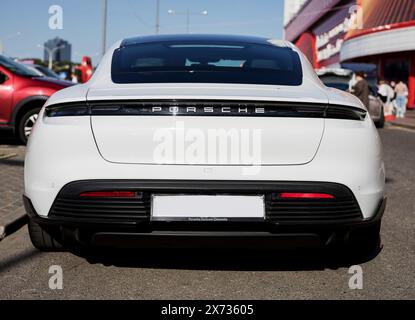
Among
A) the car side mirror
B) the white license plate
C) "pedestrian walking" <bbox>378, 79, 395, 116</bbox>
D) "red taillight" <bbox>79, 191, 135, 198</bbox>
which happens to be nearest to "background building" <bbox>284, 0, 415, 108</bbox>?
"pedestrian walking" <bbox>378, 79, 395, 116</bbox>

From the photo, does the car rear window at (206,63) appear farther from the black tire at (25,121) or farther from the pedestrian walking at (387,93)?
the pedestrian walking at (387,93)

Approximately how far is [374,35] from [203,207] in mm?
35149

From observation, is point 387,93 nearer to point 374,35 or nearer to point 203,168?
point 374,35

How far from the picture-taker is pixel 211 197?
2.99 m

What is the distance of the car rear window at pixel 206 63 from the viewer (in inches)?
140

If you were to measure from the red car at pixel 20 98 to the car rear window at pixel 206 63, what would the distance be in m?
6.51

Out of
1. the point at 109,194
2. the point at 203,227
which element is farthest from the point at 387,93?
the point at 109,194

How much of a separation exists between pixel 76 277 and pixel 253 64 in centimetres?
167

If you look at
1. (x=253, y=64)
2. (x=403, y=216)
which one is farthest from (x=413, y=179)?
(x=253, y=64)

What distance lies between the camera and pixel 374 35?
36000mm

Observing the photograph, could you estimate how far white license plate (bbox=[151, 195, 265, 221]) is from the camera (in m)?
3.00

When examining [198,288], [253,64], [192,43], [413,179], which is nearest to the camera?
[198,288]

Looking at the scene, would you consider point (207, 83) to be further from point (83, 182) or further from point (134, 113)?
point (83, 182)

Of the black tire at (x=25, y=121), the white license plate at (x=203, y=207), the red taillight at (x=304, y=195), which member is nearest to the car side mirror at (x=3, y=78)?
the black tire at (x=25, y=121)
